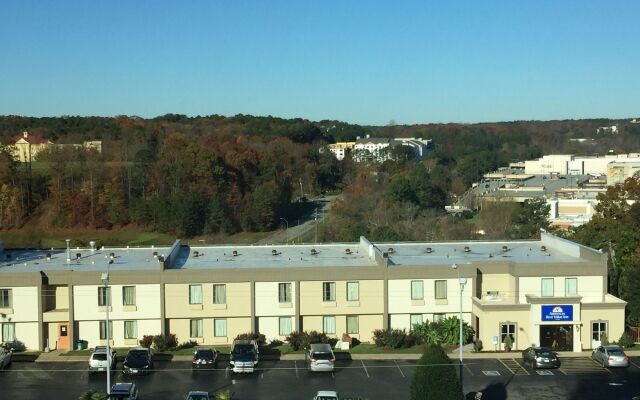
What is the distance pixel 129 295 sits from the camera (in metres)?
38.1

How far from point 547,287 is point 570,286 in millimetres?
1021

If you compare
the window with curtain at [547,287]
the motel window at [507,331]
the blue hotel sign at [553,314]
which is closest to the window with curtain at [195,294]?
the motel window at [507,331]

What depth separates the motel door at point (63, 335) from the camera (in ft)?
125

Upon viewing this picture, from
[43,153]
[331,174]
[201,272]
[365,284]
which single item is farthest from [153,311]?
[331,174]

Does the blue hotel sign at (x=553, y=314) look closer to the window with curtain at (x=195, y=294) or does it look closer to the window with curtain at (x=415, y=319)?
the window with curtain at (x=415, y=319)

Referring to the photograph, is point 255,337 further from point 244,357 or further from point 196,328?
point 244,357

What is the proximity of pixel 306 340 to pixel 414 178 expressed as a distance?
219ft

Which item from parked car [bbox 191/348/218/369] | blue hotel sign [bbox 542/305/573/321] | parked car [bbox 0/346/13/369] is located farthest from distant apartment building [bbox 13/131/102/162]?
blue hotel sign [bbox 542/305/573/321]

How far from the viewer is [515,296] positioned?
127 feet

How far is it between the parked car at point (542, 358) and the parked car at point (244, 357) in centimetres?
1057

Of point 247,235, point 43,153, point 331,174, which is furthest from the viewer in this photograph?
point 331,174

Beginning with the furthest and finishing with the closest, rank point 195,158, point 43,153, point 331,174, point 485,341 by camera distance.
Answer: point 331,174 → point 43,153 → point 195,158 → point 485,341

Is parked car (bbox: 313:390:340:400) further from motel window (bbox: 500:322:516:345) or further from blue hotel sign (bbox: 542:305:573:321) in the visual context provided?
blue hotel sign (bbox: 542:305:573:321)

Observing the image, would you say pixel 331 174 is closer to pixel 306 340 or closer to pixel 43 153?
pixel 43 153
